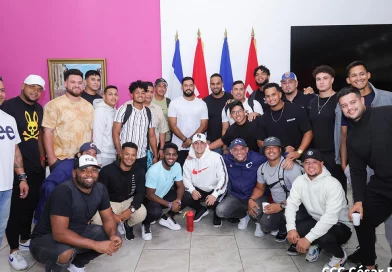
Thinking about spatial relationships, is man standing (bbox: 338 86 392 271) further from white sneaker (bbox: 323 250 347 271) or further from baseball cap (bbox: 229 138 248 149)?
baseball cap (bbox: 229 138 248 149)

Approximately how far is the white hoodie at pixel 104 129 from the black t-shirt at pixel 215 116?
4.27ft

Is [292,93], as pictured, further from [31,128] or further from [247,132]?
[31,128]

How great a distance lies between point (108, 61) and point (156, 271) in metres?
3.76

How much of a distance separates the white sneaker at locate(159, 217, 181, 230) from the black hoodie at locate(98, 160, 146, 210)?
451 mm

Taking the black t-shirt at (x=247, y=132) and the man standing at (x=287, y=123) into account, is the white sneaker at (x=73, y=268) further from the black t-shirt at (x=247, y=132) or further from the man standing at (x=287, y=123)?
the man standing at (x=287, y=123)

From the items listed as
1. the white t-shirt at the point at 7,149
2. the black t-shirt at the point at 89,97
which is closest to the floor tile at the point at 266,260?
the white t-shirt at the point at 7,149

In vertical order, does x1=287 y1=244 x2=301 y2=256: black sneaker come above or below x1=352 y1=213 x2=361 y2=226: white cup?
below

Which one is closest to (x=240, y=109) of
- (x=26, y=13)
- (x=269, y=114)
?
(x=269, y=114)

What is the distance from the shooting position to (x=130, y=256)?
119 inches

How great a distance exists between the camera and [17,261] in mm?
2789

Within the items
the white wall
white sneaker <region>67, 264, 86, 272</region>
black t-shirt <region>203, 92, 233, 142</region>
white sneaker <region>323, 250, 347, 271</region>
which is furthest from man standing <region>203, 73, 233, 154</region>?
white sneaker <region>67, 264, 86, 272</region>

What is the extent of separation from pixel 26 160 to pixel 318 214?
2.60 metres

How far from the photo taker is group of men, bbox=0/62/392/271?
8.11 ft

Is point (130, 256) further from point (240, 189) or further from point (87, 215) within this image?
point (240, 189)
